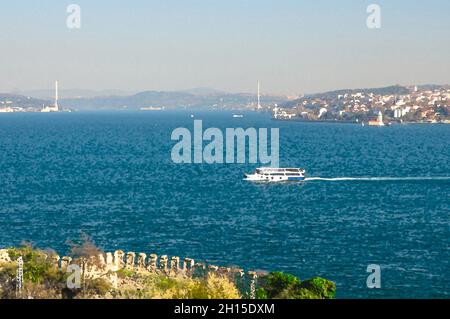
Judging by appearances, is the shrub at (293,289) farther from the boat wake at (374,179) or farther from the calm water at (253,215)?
the boat wake at (374,179)

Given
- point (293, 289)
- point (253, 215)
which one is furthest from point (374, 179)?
point (293, 289)

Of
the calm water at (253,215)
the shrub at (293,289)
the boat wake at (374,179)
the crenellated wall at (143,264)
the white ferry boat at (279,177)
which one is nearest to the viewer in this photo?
the shrub at (293,289)

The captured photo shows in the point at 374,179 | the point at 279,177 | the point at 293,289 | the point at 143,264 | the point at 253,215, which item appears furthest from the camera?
the point at 374,179

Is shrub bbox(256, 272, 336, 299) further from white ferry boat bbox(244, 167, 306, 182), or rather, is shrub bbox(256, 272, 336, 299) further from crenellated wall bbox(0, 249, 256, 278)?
white ferry boat bbox(244, 167, 306, 182)

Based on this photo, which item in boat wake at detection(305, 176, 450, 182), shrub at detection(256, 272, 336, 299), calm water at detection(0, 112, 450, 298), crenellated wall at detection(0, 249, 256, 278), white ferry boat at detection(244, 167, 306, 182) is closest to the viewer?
shrub at detection(256, 272, 336, 299)

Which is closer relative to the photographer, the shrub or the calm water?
the shrub

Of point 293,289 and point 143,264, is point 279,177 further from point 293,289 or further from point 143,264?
point 293,289

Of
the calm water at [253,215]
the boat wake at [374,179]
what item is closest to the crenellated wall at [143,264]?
the calm water at [253,215]

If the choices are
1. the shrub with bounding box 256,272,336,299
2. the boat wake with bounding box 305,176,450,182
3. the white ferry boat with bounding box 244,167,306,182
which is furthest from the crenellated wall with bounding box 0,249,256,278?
the boat wake with bounding box 305,176,450,182
